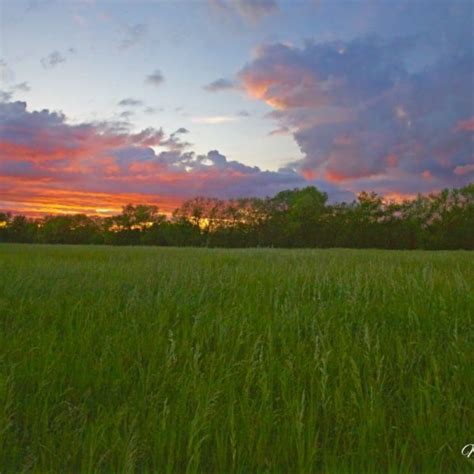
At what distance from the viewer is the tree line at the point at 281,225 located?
60166 mm

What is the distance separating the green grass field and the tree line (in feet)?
192

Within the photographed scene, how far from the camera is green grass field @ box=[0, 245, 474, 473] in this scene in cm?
240

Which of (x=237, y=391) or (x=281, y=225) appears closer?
(x=237, y=391)

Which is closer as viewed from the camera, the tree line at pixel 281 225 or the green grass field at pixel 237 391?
the green grass field at pixel 237 391

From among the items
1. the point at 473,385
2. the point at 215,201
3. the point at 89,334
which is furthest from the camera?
the point at 215,201

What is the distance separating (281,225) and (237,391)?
66.8m

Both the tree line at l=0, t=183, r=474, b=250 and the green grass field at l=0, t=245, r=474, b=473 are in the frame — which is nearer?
the green grass field at l=0, t=245, r=474, b=473

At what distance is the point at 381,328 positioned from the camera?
4328mm

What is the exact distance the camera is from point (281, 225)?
69375 mm

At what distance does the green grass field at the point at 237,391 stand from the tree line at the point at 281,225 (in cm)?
5857

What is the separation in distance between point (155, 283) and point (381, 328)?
4092 mm

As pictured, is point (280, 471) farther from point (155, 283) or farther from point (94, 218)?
point (94, 218)

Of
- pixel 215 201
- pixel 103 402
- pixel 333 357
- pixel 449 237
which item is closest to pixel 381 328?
pixel 333 357

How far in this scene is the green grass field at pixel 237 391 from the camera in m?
2.40
